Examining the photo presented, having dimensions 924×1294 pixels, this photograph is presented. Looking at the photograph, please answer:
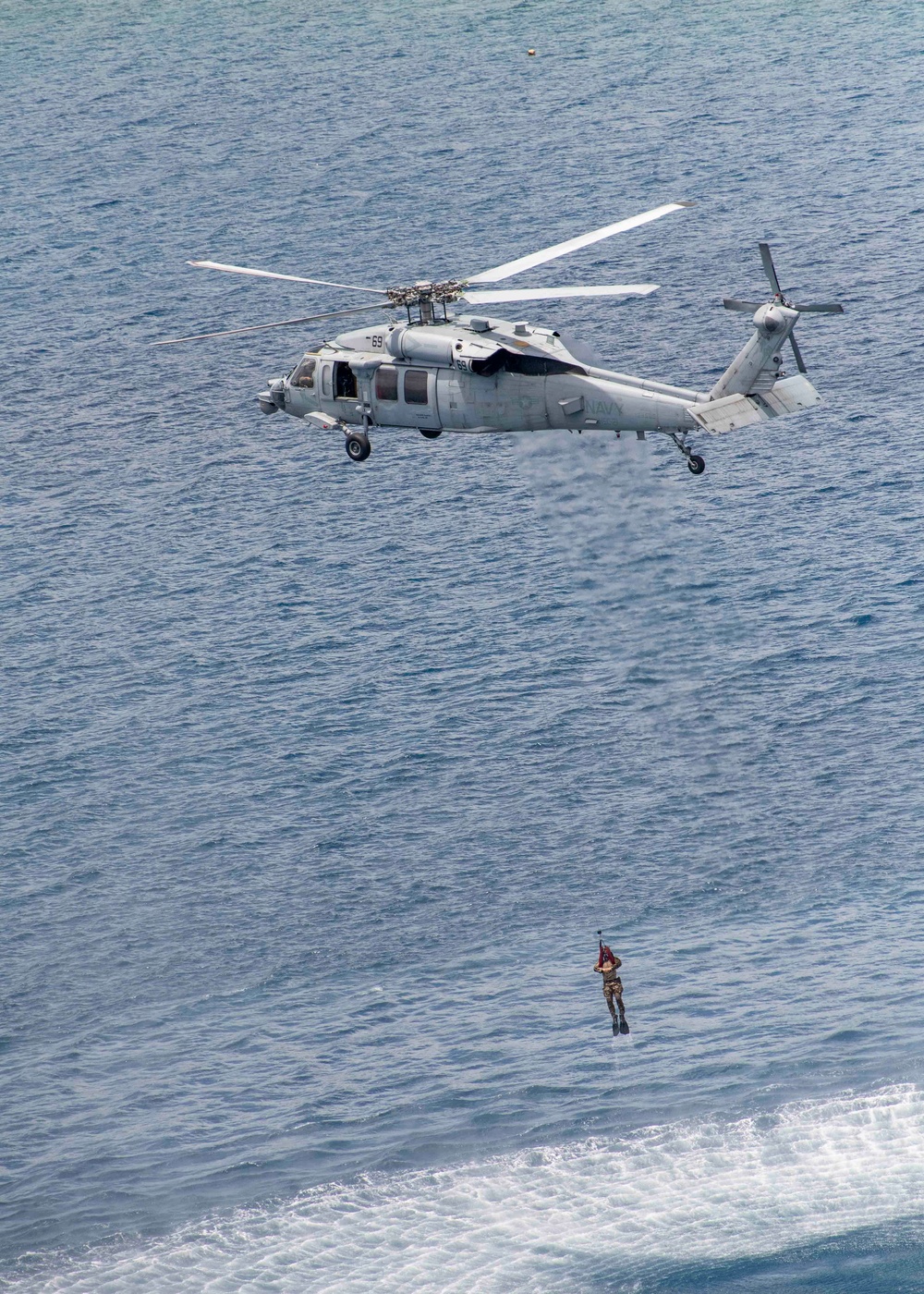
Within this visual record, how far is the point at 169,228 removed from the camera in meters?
165

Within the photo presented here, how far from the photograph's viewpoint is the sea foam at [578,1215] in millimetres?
79375

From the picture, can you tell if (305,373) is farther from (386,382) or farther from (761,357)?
(761,357)

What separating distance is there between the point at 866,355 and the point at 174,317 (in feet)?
177

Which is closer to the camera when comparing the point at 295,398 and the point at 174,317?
the point at 295,398

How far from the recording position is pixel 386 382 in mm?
77625

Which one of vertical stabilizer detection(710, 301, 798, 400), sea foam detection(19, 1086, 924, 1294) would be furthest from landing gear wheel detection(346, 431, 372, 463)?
sea foam detection(19, 1086, 924, 1294)

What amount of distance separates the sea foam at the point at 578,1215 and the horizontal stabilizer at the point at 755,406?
106 ft

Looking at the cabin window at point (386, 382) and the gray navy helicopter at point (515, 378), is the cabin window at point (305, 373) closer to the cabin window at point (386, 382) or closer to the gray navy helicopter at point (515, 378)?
the gray navy helicopter at point (515, 378)

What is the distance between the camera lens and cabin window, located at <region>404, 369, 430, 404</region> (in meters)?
76.8

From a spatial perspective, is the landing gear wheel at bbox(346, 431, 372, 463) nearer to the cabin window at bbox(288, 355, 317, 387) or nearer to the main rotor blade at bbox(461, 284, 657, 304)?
the cabin window at bbox(288, 355, 317, 387)

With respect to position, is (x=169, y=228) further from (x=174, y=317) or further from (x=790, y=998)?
(x=790, y=998)

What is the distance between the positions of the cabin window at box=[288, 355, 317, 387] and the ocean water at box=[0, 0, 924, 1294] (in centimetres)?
3078

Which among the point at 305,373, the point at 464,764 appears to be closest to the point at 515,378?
the point at 305,373

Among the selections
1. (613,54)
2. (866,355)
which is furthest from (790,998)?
(613,54)
